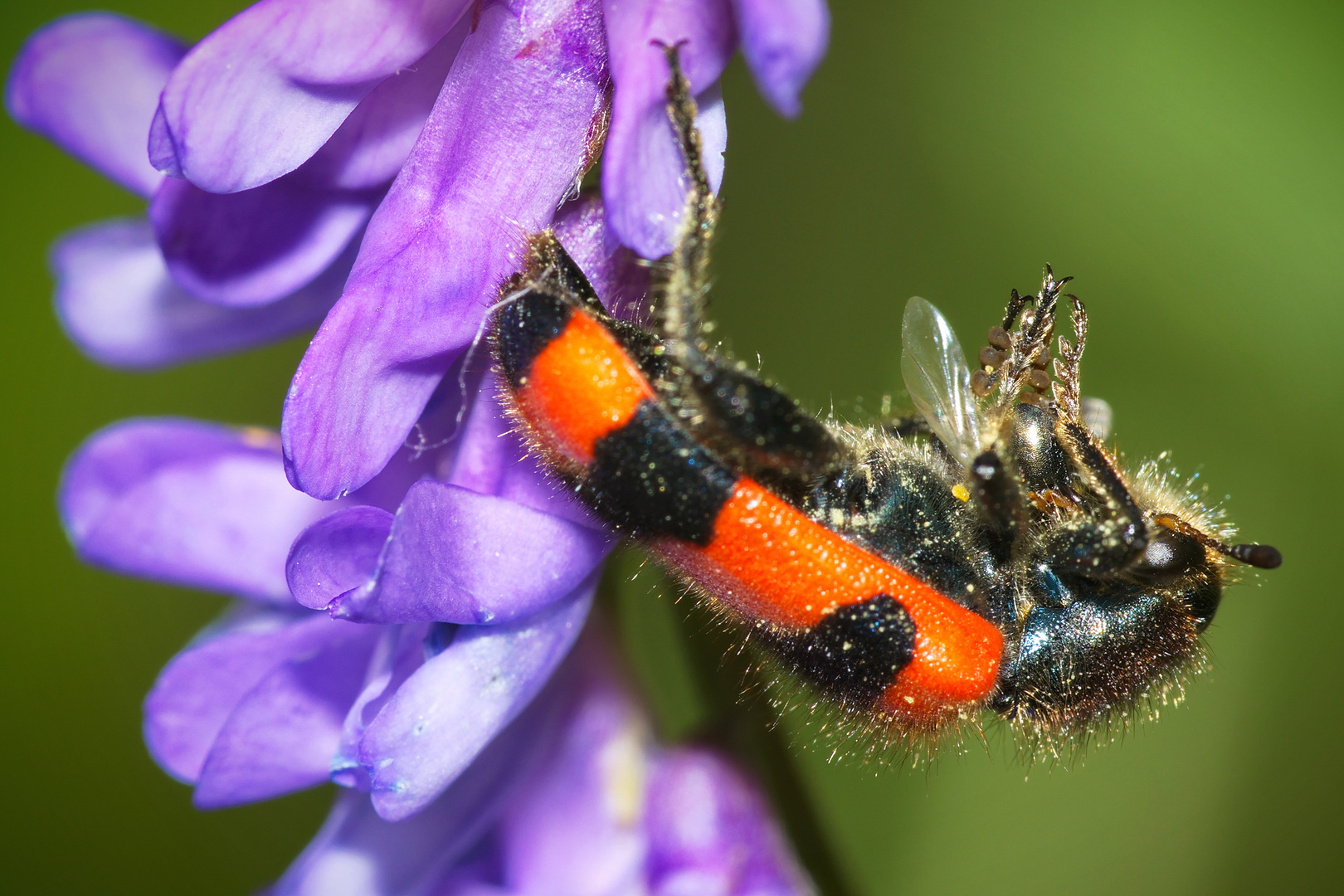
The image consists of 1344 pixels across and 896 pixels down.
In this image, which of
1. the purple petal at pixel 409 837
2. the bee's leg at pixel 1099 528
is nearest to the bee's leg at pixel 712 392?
the bee's leg at pixel 1099 528

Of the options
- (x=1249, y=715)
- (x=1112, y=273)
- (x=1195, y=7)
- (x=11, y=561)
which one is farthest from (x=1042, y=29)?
(x=11, y=561)

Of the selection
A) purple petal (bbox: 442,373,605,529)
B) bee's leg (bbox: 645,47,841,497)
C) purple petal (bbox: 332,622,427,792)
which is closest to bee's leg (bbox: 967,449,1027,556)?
bee's leg (bbox: 645,47,841,497)

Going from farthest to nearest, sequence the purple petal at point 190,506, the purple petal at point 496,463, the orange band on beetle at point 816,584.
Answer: the purple petal at point 190,506
the purple petal at point 496,463
the orange band on beetle at point 816,584

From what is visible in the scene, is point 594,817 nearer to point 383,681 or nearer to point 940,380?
point 383,681

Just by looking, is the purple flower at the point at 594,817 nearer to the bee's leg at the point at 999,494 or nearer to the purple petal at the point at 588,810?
the purple petal at the point at 588,810

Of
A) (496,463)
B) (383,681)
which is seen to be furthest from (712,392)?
(383,681)

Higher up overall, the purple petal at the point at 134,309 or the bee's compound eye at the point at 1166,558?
the bee's compound eye at the point at 1166,558

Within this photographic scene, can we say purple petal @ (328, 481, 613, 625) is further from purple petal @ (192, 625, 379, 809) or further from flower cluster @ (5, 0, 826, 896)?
purple petal @ (192, 625, 379, 809)
